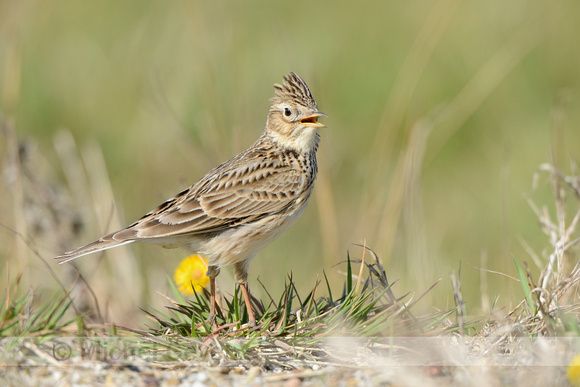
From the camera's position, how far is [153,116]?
11.1 meters

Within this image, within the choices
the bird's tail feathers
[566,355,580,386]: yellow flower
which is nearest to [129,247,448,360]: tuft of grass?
the bird's tail feathers

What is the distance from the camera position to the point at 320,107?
34.4ft

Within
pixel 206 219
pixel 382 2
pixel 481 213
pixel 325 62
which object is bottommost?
pixel 481 213

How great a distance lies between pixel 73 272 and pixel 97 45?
5636 mm

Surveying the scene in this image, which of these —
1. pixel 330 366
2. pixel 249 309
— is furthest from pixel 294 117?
pixel 330 366

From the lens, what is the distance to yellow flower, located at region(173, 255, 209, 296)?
5793 millimetres

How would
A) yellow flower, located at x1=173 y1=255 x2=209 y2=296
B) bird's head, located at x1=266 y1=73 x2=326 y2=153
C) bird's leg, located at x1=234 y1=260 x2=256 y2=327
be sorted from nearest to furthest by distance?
1. bird's leg, located at x1=234 y1=260 x2=256 y2=327
2. yellow flower, located at x1=173 y1=255 x2=209 y2=296
3. bird's head, located at x1=266 y1=73 x2=326 y2=153

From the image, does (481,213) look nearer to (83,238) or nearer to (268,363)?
(83,238)

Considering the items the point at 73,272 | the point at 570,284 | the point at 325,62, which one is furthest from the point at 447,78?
the point at 570,284

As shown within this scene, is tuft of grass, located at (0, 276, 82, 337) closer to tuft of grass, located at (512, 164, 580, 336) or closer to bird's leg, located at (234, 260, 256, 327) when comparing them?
bird's leg, located at (234, 260, 256, 327)

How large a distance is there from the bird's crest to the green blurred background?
960 mm

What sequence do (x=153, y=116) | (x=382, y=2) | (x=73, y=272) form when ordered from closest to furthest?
(x=73, y=272) → (x=153, y=116) → (x=382, y=2)

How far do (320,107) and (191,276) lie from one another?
5.06m

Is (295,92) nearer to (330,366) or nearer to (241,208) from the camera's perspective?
(241,208)
